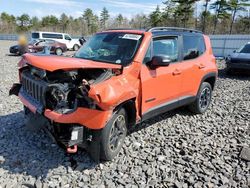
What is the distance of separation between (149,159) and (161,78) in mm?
1369

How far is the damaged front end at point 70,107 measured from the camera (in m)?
3.53

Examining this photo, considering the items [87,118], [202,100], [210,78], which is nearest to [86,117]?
[87,118]

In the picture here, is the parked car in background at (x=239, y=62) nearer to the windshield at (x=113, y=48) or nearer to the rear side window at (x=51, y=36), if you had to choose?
the windshield at (x=113, y=48)

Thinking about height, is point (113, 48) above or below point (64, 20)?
above

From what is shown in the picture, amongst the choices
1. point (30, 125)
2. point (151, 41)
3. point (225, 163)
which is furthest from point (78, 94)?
point (225, 163)

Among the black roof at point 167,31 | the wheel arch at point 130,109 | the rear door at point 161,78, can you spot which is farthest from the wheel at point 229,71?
the wheel arch at point 130,109

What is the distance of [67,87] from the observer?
12.0ft

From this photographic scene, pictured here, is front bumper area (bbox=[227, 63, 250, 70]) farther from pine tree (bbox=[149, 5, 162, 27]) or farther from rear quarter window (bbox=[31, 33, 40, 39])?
pine tree (bbox=[149, 5, 162, 27])

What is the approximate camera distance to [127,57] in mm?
4484

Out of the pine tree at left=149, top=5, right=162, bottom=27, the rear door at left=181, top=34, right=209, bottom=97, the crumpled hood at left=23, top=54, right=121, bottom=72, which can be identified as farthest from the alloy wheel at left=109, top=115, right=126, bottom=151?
the pine tree at left=149, top=5, right=162, bottom=27

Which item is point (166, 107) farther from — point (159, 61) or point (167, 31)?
point (167, 31)

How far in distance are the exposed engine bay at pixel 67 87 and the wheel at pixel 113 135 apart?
0.42m

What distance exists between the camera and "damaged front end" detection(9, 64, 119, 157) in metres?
3.53

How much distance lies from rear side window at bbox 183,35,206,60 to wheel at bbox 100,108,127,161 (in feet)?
6.99
